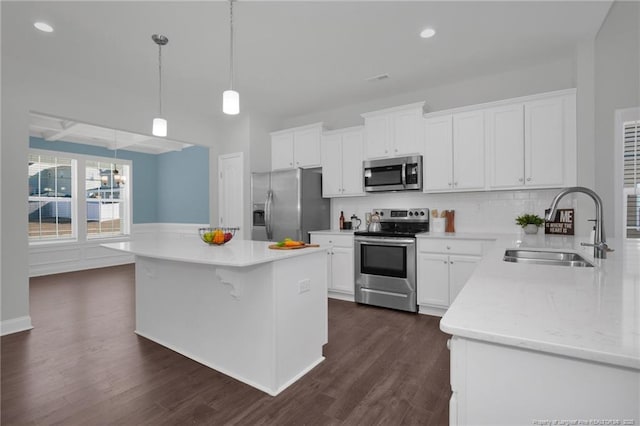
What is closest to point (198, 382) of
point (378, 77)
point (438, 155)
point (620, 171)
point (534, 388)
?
point (534, 388)

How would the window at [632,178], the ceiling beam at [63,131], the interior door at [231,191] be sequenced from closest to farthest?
the window at [632,178] → the interior door at [231,191] → the ceiling beam at [63,131]

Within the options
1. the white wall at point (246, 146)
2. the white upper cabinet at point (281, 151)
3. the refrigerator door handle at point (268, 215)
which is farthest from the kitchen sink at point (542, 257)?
the white wall at point (246, 146)

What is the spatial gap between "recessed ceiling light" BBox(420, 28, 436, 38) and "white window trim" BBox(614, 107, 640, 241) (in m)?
1.92

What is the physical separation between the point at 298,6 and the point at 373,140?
2021 millimetres

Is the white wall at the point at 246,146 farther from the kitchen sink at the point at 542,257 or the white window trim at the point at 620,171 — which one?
the white window trim at the point at 620,171

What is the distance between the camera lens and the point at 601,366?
643 millimetres

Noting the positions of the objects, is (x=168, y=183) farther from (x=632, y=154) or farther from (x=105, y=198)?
(x=632, y=154)

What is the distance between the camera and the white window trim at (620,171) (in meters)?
2.92

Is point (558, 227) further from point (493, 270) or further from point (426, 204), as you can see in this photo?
point (493, 270)

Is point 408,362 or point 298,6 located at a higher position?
point 298,6

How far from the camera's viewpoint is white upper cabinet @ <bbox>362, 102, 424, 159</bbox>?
3.85 meters

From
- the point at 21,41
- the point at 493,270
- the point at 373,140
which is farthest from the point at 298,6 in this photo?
the point at 21,41

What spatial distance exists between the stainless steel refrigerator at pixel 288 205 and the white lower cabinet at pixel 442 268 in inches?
63.7

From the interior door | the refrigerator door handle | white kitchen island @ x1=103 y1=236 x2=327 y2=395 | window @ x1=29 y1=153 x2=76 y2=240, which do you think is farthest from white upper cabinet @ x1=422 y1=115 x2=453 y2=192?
window @ x1=29 y1=153 x2=76 y2=240
